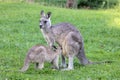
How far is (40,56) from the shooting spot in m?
8.68

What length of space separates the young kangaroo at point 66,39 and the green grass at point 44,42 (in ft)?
1.08

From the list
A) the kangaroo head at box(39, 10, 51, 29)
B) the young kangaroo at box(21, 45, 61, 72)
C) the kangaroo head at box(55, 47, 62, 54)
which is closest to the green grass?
the young kangaroo at box(21, 45, 61, 72)

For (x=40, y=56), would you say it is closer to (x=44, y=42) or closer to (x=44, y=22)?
(x=44, y=22)

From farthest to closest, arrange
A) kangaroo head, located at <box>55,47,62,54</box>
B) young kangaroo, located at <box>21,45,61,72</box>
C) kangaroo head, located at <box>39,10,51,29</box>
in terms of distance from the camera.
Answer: kangaroo head, located at <box>39,10,51,29</box> → kangaroo head, located at <box>55,47,62,54</box> → young kangaroo, located at <box>21,45,61,72</box>

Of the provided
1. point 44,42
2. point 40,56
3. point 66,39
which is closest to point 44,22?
point 66,39

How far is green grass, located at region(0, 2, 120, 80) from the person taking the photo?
8625mm

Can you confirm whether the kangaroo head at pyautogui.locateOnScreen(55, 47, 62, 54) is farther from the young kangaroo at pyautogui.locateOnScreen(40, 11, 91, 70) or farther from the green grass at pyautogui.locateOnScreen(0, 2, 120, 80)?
the green grass at pyautogui.locateOnScreen(0, 2, 120, 80)

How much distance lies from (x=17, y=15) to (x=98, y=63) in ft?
29.6

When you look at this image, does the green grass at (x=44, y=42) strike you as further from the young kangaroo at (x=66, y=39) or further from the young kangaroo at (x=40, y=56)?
the young kangaroo at (x=66, y=39)

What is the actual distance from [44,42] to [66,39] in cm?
382

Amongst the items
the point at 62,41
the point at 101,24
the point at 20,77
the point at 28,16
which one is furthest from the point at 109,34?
the point at 20,77

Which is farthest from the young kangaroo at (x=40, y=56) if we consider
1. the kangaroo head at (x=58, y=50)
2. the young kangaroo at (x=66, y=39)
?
the young kangaroo at (x=66, y=39)

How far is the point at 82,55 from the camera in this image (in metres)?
9.66

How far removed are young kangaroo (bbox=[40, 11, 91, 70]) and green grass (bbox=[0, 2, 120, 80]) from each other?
0.33 m
